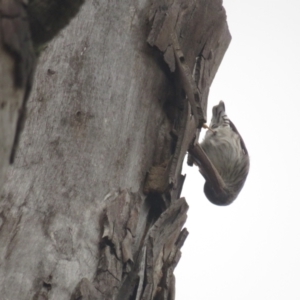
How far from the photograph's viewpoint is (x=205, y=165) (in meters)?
3.57

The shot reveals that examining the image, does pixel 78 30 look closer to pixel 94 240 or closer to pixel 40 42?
pixel 94 240

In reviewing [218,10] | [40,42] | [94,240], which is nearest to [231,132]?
[218,10]

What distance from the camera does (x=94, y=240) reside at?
2361 mm

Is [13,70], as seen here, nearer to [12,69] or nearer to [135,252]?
[12,69]

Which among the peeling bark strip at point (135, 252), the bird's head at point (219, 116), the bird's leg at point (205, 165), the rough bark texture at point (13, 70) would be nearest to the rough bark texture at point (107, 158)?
the peeling bark strip at point (135, 252)

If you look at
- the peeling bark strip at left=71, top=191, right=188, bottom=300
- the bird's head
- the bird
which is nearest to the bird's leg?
the peeling bark strip at left=71, top=191, right=188, bottom=300

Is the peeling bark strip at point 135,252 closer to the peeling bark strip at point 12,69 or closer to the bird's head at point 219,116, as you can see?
the peeling bark strip at point 12,69

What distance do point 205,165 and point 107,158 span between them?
3.70ft

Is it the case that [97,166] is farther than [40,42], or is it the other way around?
[97,166]

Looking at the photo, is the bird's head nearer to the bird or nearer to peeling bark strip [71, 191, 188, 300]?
the bird

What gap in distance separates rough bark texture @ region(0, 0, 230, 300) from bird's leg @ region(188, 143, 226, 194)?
262 millimetres

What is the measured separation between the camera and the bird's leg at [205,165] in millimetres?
3346

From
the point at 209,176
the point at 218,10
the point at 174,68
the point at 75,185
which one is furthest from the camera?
the point at 209,176

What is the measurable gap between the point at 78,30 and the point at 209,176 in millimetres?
1324
